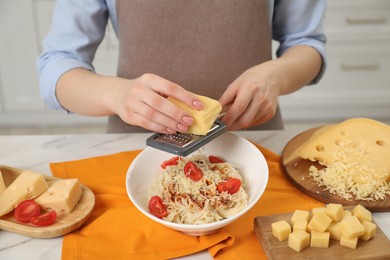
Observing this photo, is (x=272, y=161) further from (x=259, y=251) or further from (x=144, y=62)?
(x=144, y=62)

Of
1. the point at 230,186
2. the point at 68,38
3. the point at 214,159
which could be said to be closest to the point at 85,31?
the point at 68,38

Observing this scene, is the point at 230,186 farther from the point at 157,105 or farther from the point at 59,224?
the point at 59,224

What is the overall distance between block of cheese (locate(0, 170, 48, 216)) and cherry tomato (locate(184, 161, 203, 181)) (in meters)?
0.27

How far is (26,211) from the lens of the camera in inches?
34.1

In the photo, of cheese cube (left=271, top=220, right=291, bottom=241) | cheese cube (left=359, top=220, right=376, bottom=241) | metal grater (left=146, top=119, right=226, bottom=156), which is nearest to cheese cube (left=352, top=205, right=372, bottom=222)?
cheese cube (left=359, top=220, right=376, bottom=241)

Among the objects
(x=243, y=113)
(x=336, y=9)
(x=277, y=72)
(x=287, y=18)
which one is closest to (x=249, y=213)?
(x=243, y=113)

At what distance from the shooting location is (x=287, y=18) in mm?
1338

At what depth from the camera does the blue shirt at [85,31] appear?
3.98 feet

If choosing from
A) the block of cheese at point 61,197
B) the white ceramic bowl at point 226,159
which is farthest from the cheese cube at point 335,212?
the block of cheese at point 61,197

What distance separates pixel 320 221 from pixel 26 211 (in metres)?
0.51

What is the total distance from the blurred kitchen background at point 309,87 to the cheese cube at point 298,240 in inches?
68.7

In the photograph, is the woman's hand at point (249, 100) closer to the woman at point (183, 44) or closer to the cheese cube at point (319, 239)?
the woman at point (183, 44)

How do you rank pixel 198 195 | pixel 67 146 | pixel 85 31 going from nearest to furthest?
1. pixel 198 195
2. pixel 67 146
3. pixel 85 31

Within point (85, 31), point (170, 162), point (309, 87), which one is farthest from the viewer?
point (309, 87)
